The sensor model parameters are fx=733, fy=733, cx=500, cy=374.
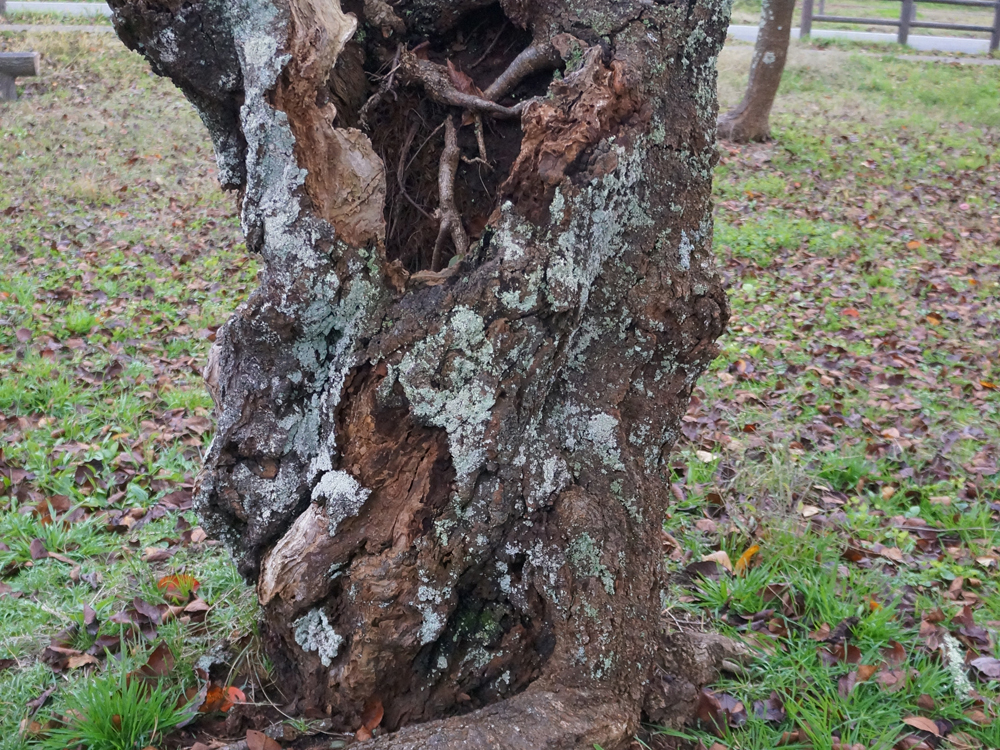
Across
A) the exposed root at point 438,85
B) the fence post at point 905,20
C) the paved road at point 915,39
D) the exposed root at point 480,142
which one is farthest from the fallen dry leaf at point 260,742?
the fence post at point 905,20

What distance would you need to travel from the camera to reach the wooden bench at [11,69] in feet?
34.5

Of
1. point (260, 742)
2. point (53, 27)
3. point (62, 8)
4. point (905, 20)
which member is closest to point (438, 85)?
point (260, 742)

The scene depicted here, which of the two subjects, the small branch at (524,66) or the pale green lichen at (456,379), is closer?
the pale green lichen at (456,379)

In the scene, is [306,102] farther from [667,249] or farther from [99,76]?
[99,76]

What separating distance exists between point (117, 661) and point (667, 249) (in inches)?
85.0

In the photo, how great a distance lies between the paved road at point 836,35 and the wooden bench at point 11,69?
4.91 meters

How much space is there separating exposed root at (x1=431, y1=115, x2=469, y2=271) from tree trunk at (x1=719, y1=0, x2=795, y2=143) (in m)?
8.49

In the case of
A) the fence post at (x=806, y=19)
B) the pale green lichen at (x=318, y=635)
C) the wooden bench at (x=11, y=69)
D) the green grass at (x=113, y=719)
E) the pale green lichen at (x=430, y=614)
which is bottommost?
the green grass at (x=113, y=719)

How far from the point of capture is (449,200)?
6.53ft

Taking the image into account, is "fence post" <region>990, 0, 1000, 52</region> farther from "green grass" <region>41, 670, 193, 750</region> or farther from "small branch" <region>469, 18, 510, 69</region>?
"green grass" <region>41, 670, 193, 750</region>

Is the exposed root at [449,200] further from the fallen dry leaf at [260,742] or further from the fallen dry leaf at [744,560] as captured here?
the fallen dry leaf at [744,560]

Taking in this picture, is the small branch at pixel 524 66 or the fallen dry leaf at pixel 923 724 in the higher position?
the small branch at pixel 524 66

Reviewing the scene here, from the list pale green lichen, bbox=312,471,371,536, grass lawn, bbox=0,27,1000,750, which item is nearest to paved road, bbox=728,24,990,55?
grass lawn, bbox=0,27,1000,750

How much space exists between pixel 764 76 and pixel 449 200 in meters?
8.69
